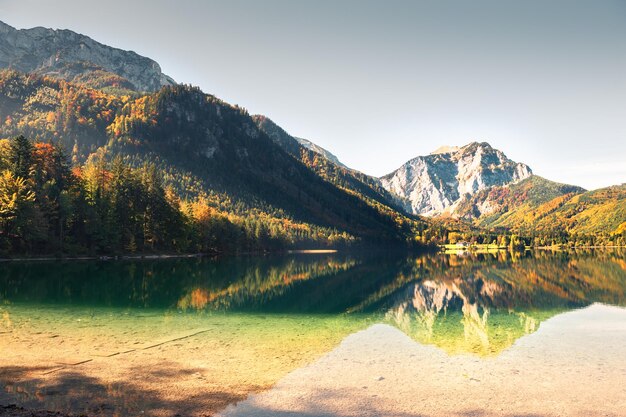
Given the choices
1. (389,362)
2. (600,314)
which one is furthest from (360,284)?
(389,362)

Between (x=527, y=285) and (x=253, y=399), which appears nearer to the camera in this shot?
(x=253, y=399)

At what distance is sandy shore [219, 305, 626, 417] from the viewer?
16531mm

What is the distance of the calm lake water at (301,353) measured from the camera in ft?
56.0

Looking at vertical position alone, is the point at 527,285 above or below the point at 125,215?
below

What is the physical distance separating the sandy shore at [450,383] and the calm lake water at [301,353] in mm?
96

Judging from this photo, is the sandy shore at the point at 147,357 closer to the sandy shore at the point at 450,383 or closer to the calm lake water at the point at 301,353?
the calm lake water at the point at 301,353

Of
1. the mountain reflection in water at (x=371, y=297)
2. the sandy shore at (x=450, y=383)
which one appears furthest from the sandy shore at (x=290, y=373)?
the mountain reflection in water at (x=371, y=297)

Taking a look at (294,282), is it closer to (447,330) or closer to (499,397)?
(447,330)

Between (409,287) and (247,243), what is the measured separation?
125 meters

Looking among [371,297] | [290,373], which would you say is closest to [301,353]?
[290,373]

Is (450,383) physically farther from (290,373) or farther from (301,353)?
(301,353)

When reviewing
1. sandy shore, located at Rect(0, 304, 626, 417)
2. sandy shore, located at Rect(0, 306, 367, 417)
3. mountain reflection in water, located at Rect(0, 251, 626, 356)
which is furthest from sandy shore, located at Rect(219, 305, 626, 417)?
mountain reflection in water, located at Rect(0, 251, 626, 356)

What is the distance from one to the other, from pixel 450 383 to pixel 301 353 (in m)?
9.06

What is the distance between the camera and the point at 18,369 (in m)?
20.2
